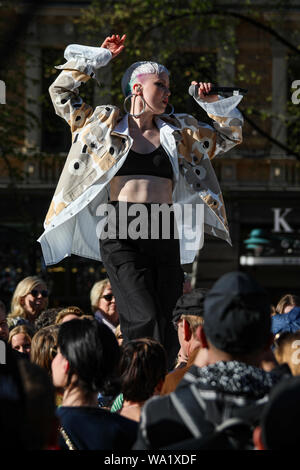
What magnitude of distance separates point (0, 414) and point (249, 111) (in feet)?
41.7

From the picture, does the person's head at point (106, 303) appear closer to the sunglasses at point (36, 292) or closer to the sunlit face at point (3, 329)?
the sunglasses at point (36, 292)

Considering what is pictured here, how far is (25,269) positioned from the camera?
1723cm

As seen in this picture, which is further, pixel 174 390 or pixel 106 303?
pixel 106 303

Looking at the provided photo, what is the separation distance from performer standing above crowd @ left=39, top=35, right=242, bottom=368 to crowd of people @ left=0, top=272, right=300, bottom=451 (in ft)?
4.42

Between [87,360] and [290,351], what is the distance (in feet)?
3.07

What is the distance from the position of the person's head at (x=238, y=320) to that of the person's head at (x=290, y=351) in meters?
0.89

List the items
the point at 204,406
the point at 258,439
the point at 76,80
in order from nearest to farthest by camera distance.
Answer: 1. the point at 258,439
2. the point at 204,406
3. the point at 76,80

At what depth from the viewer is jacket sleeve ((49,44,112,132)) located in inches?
196

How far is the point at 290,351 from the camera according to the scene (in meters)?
3.46

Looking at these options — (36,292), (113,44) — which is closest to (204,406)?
(113,44)

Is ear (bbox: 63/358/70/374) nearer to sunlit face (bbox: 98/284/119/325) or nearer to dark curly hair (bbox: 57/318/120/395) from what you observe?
dark curly hair (bbox: 57/318/120/395)

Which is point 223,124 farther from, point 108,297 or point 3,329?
point 108,297
